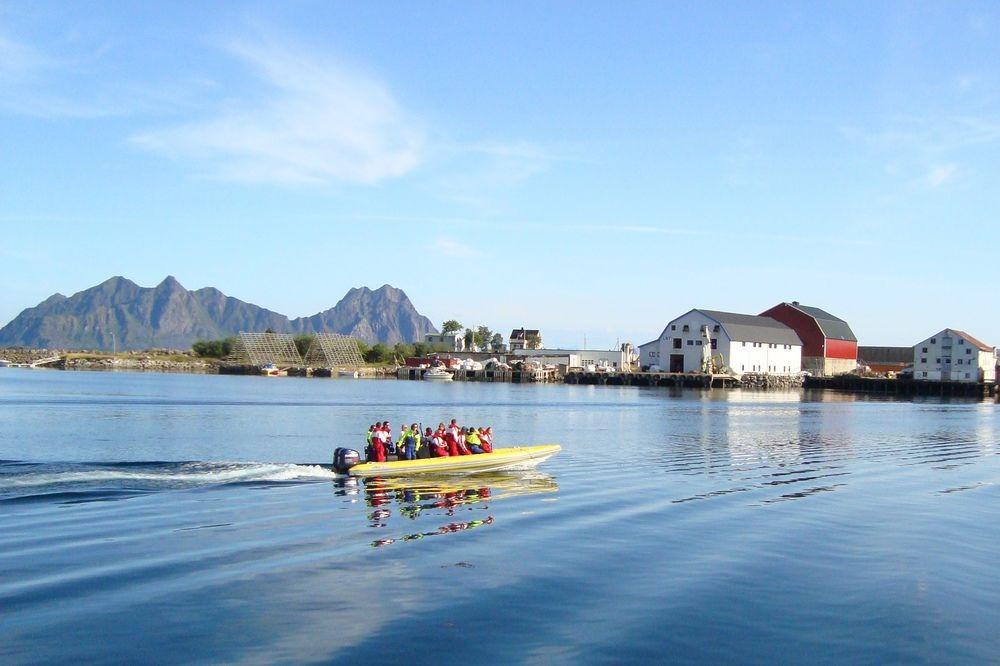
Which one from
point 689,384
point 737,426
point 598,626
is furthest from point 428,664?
point 689,384

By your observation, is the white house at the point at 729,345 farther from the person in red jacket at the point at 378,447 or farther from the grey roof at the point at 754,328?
the person in red jacket at the point at 378,447

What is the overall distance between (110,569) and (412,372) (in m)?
161

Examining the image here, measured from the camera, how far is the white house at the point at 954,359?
125062 millimetres

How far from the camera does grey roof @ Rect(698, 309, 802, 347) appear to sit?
130375mm

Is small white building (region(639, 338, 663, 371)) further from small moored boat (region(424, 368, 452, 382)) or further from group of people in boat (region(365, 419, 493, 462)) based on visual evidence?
group of people in boat (region(365, 419, 493, 462))

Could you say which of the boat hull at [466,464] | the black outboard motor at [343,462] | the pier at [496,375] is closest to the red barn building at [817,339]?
the pier at [496,375]

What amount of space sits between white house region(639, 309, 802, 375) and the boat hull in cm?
9731

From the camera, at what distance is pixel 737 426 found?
6019 centimetres

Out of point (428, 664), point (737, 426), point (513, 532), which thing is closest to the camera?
point (428, 664)

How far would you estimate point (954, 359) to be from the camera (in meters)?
127

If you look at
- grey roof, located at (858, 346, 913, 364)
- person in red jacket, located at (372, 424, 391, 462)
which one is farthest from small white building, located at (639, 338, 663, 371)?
person in red jacket, located at (372, 424, 391, 462)

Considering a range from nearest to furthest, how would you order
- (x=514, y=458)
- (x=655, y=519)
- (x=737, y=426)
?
(x=655, y=519) → (x=514, y=458) → (x=737, y=426)

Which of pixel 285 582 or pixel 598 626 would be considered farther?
pixel 285 582

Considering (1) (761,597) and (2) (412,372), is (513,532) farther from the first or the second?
(2) (412,372)
